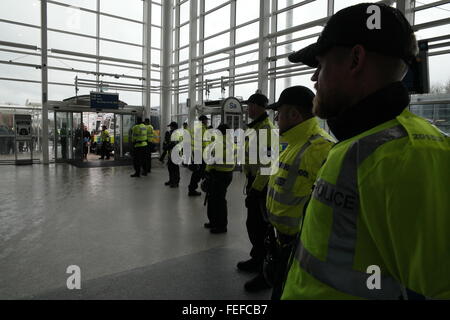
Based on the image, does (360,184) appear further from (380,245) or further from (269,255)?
(269,255)

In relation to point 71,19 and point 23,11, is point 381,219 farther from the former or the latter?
point 71,19

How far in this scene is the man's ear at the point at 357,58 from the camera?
76cm

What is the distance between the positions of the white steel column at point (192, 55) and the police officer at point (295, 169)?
1203cm

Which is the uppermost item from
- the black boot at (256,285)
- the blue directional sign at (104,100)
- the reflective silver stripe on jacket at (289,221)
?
the blue directional sign at (104,100)

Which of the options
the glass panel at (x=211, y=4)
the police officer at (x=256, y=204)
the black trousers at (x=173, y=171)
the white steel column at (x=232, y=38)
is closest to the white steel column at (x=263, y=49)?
the white steel column at (x=232, y=38)

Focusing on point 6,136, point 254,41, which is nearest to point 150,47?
point 254,41

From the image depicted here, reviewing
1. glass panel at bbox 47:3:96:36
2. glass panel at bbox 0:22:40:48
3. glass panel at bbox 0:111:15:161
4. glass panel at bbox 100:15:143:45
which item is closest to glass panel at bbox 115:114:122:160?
glass panel at bbox 100:15:143:45

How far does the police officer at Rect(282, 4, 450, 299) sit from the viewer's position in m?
0.60

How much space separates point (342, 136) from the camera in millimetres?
827

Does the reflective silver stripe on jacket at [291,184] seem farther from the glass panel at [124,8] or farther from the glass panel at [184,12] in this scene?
the glass panel at [184,12]

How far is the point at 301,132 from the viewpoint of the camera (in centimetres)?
209

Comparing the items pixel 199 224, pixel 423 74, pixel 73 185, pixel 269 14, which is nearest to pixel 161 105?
pixel 269 14

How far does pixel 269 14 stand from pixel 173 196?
704 cm

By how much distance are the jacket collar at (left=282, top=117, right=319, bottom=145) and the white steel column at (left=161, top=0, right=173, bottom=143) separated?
46.1 ft
